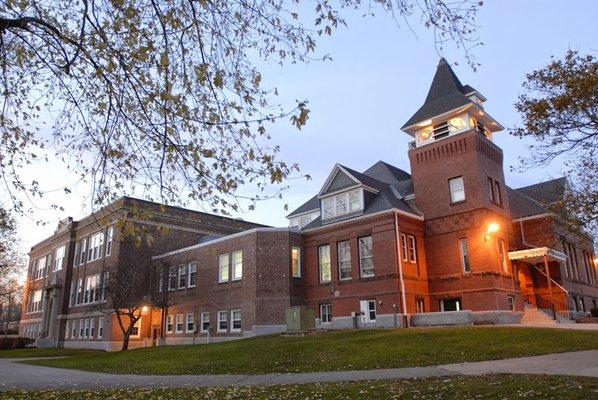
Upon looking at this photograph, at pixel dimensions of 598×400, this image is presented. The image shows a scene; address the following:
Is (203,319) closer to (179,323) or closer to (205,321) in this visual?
(205,321)

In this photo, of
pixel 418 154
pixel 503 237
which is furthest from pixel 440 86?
pixel 503 237

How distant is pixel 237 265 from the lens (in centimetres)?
3400

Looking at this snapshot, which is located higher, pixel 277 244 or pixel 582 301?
pixel 277 244

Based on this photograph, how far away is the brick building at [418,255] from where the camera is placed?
28.2 metres

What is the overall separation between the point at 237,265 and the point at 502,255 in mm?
16451

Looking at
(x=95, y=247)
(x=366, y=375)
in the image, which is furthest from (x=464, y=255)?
(x=95, y=247)

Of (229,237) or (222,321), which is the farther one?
(229,237)

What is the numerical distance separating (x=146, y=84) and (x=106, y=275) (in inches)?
1352

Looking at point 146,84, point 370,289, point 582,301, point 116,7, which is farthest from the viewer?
point 582,301

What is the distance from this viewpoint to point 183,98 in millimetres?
8289

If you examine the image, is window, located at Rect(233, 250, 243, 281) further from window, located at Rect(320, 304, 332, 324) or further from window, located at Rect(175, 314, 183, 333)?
window, located at Rect(175, 314, 183, 333)

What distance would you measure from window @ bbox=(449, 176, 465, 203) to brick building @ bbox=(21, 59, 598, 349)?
6cm

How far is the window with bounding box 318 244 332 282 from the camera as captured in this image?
32.2 metres

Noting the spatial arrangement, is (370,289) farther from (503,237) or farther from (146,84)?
(146,84)
